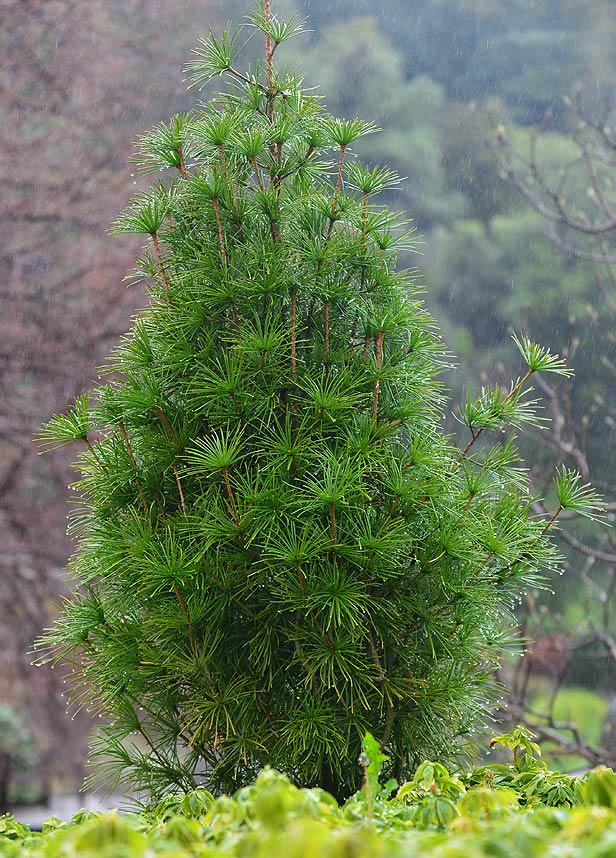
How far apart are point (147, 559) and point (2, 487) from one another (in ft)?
14.4

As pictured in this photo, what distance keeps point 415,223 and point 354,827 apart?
8.47 meters

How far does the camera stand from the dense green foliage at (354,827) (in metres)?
0.77

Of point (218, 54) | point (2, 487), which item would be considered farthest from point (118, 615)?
point (2, 487)

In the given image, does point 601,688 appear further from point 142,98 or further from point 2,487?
point 142,98

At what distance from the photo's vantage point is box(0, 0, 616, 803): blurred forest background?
5.78 meters

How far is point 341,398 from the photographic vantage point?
68.9 inches

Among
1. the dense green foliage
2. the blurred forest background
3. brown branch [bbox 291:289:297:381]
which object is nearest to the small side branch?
brown branch [bbox 291:289:297:381]

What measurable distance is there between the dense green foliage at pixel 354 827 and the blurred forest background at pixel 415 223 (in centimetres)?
308

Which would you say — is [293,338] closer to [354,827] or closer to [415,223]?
[354,827]

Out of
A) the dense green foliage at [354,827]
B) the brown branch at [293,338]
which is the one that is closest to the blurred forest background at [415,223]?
the brown branch at [293,338]

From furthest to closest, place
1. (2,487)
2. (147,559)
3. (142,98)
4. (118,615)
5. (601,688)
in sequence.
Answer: (601,688), (142,98), (2,487), (118,615), (147,559)

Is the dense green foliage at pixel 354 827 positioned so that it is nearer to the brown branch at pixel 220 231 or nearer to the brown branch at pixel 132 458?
the brown branch at pixel 132 458

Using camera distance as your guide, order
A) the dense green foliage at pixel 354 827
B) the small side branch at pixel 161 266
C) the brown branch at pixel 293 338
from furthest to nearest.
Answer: the small side branch at pixel 161 266 → the brown branch at pixel 293 338 → the dense green foliage at pixel 354 827

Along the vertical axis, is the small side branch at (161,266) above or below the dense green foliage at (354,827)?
above
